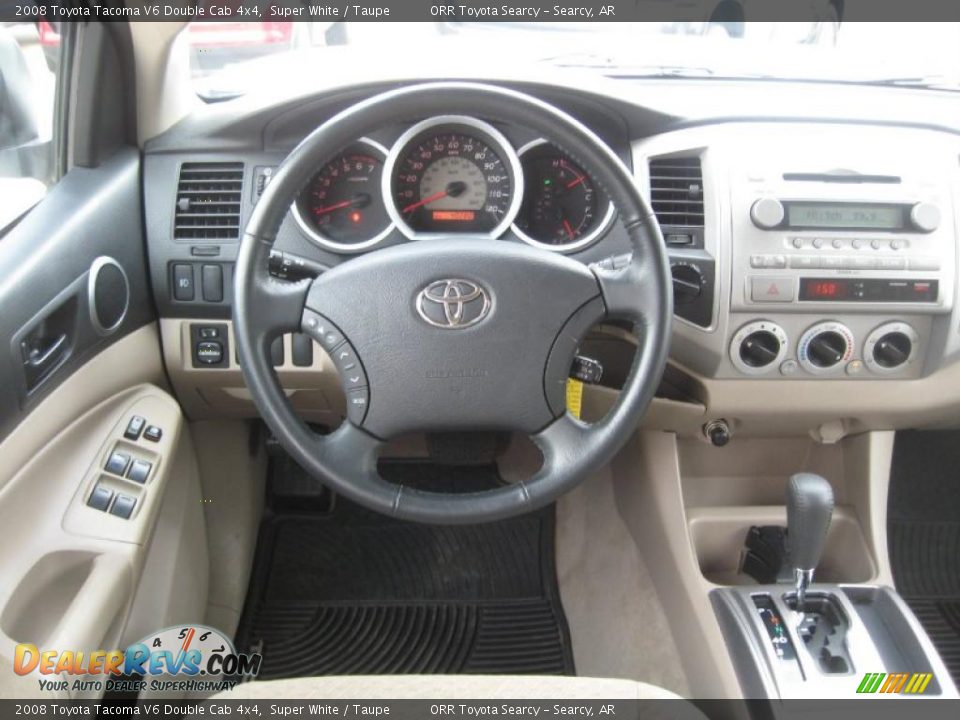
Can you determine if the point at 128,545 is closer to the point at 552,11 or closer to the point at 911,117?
the point at 552,11

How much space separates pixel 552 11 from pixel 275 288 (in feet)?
2.86

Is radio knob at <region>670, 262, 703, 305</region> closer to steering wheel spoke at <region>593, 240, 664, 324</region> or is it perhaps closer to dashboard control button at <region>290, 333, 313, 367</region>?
steering wheel spoke at <region>593, 240, 664, 324</region>

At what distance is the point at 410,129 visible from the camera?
1379 millimetres

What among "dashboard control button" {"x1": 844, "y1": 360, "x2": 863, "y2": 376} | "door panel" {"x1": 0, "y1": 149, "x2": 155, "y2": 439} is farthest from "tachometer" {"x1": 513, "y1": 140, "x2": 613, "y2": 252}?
"door panel" {"x1": 0, "y1": 149, "x2": 155, "y2": 439}

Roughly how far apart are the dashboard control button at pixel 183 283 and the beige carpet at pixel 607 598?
110 cm

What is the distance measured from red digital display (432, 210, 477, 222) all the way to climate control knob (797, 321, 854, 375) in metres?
0.67

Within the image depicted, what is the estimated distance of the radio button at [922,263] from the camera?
4.75 feet

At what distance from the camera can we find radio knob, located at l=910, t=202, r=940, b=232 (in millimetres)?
1438

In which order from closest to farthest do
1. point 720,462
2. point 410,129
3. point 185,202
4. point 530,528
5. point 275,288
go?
1. point 275,288
2. point 410,129
3. point 185,202
4. point 720,462
5. point 530,528

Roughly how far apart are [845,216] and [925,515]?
1.00 metres

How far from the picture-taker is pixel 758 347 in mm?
1503

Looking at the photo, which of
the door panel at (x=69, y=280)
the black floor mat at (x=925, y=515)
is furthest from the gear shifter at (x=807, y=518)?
the door panel at (x=69, y=280)

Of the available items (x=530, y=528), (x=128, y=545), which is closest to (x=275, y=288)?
(x=128, y=545)

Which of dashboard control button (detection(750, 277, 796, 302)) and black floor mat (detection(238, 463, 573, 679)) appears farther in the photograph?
black floor mat (detection(238, 463, 573, 679))
